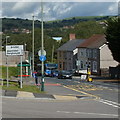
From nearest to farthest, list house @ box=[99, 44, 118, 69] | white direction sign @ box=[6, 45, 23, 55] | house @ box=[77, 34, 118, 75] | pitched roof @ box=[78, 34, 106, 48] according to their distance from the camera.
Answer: white direction sign @ box=[6, 45, 23, 55], house @ box=[99, 44, 118, 69], house @ box=[77, 34, 118, 75], pitched roof @ box=[78, 34, 106, 48]

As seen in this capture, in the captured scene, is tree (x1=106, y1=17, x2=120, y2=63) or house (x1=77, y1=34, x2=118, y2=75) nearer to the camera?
Result: tree (x1=106, y1=17, x2=120, y2=63)

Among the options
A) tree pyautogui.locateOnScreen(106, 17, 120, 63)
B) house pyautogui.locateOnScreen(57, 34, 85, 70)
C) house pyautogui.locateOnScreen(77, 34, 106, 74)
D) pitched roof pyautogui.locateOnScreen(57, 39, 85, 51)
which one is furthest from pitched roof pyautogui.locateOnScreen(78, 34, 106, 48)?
tree pyautogui.locateOnScreen(106, 17, 120, 63)

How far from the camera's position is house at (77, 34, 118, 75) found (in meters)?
69.3

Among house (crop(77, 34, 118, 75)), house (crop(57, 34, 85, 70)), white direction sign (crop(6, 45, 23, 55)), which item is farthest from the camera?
house (crop(57, 34, 85, 70))

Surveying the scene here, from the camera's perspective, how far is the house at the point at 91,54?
70463mm

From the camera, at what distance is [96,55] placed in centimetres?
7075

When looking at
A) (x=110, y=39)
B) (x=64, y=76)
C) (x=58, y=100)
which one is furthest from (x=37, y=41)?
(x=58, y=100)

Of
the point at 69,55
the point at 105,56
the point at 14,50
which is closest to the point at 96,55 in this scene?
the point at 105,56

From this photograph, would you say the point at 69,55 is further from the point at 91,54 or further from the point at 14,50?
the point at 14,50

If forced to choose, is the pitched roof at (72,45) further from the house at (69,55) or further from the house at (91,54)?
the house at (91,54)

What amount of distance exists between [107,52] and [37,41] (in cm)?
3691

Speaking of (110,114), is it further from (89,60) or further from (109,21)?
(89,60)

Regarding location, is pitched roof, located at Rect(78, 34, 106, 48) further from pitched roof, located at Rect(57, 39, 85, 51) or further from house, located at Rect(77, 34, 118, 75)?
pitched roof, located at Rect(57, 39, 85, 51)

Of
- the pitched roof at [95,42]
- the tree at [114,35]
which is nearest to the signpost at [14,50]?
the tree at [114,35]
